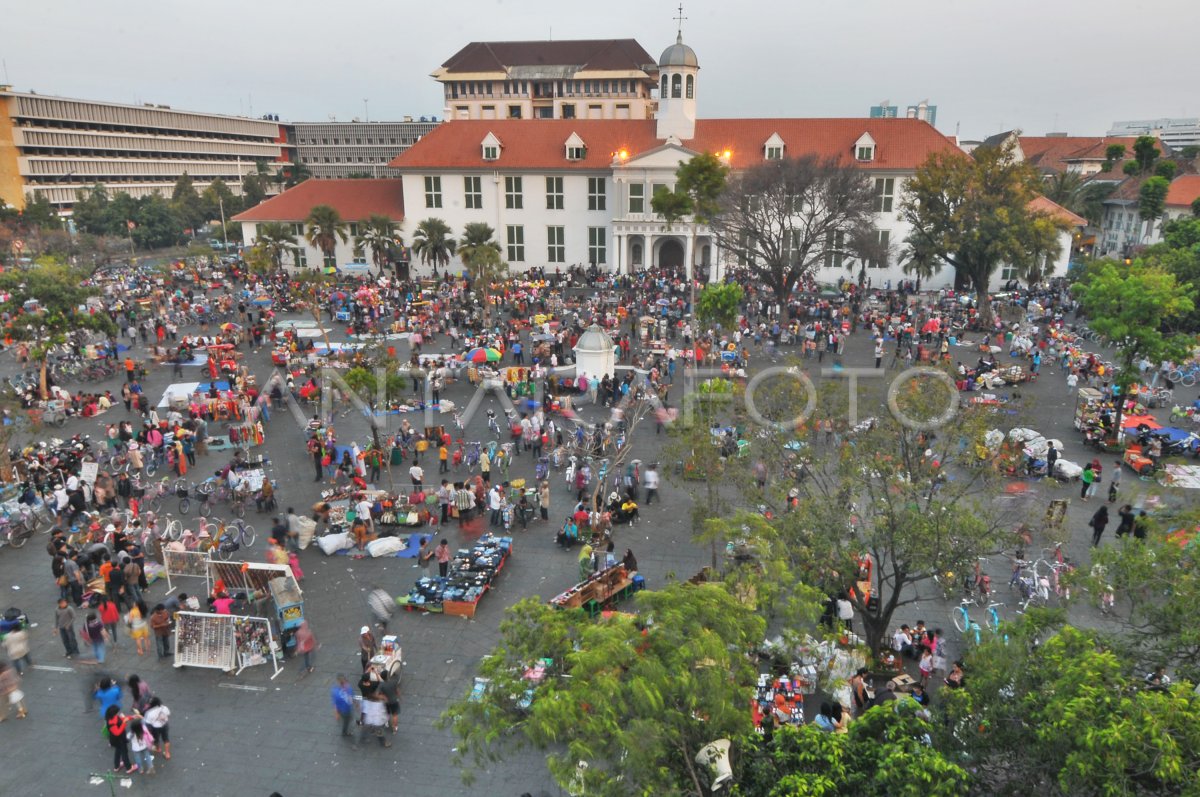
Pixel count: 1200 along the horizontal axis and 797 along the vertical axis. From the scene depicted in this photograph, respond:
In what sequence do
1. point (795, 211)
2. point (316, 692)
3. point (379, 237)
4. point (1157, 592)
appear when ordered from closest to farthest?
point (1157, 592) < point (316, 692) < point (795, 211) < point (379, 237)

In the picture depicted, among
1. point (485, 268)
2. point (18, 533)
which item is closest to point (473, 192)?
point (485, 268)

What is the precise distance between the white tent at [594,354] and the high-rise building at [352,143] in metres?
112

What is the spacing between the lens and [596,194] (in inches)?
2082

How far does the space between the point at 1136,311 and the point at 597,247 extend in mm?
37284

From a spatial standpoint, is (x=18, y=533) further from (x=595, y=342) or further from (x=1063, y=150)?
(x=1063, y=150)

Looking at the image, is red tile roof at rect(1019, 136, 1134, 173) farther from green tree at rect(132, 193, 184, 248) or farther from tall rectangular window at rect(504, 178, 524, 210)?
green tree at rect(132, 193, 184, 248)

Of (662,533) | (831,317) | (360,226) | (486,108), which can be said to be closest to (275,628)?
(662,533)

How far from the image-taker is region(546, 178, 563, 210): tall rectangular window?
5303 centimetres

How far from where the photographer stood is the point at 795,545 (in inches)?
462

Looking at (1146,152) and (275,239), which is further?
(1146,152)

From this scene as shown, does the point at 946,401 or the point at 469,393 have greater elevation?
the point at 946,401

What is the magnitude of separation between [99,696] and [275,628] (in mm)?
3279

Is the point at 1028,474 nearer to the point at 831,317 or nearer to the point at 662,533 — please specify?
the point at 662,533

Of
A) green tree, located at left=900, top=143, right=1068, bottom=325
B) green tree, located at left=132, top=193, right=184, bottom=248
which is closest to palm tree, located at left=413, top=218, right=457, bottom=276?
green tree, located at left=900, top=143, right=1068, bottom=325
